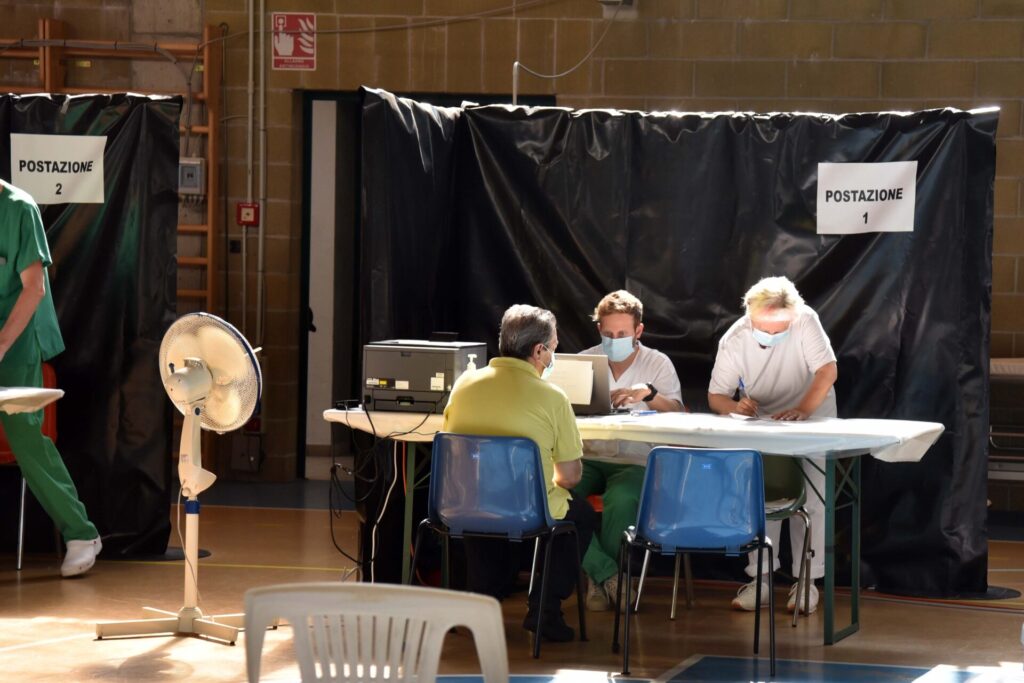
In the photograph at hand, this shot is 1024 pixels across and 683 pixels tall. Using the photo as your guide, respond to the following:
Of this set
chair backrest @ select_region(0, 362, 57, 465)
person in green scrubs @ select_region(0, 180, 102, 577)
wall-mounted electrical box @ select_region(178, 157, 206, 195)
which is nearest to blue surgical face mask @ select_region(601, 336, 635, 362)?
person in green scrubs @ select_region(0, 180, 102, 577)

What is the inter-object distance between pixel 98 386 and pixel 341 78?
2641 mm

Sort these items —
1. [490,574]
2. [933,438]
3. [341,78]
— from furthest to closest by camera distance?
[341,78]
[933,438]
[490,574]

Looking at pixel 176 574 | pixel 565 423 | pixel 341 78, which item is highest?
pixel 341 78

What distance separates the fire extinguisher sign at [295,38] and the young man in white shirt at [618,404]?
10.2ft

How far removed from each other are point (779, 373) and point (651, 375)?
488 millimetres

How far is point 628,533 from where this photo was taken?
14.0 feet

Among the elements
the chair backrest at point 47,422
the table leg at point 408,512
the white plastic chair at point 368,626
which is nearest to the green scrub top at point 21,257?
the chair backrest at point 47,422

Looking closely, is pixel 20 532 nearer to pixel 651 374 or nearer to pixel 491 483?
pixel 491 483

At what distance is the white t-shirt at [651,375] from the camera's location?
5.26 meters

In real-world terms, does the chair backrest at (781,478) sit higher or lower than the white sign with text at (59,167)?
lower

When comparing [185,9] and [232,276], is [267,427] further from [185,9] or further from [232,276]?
[185,9]

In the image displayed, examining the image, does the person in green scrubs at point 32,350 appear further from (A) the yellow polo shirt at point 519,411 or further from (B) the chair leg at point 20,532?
(A) the yellow polo shirt at point 519,411

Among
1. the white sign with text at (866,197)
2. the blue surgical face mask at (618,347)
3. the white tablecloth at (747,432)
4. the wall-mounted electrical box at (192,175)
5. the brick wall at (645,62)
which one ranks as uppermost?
the brick wall at (645,62)

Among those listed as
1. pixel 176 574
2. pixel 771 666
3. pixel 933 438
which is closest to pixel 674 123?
pixel 933 438
